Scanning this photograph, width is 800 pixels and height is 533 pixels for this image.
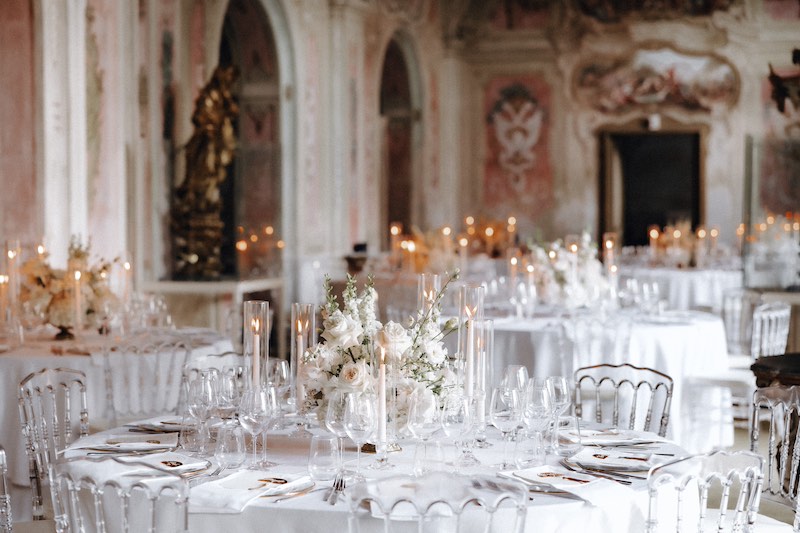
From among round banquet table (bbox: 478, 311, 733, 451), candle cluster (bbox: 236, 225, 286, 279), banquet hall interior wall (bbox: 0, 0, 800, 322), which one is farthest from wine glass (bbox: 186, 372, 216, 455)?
candle cluster (bbox: 236, 225, 286, 279)

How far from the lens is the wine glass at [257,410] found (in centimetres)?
326

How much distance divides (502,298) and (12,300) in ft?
11.4

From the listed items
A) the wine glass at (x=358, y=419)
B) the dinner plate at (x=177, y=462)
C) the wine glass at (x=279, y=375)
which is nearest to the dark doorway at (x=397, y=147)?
the wine glass at (x=279, y=375)

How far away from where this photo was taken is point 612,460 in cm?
339

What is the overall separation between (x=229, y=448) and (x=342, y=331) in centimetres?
48

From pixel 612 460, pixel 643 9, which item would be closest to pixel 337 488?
pixel 612 460

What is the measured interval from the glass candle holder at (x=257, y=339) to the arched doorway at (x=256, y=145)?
7388 mm

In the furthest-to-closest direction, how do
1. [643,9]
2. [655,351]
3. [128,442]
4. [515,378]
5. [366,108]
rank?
1. [643,9]
2. [366,108]
3. [655,351]
4. [128,442]
5. [515,378]

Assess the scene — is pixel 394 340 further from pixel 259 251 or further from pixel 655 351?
pixel 259 251

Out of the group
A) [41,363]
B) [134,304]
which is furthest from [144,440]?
[134,304]

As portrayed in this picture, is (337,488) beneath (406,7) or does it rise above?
beneath

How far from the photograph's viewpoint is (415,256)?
11117mm

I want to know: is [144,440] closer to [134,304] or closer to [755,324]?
[134,304]

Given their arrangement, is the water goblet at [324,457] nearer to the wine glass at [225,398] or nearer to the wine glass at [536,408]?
the wine glass at [225,398]
